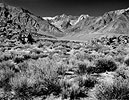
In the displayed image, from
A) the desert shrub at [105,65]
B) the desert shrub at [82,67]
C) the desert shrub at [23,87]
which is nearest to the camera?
the desert shrub at [23,87]

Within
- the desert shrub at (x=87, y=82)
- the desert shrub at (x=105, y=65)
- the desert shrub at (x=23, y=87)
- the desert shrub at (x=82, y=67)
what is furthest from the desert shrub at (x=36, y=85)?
the desert shrub at (x=105, y=65)

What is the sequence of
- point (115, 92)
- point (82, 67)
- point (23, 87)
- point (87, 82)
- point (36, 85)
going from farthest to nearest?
point (82, 67) < point (87, 82) < point (36, 85) < point (23, 87) < point (115, 92)

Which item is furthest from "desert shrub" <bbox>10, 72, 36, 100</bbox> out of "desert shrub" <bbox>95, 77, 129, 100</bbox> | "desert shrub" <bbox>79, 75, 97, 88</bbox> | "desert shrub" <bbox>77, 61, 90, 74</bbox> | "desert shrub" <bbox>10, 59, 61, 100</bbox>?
"desert shrub" <bbox>77, 61, 90, 74</bbox>

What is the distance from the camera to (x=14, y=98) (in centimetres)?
411

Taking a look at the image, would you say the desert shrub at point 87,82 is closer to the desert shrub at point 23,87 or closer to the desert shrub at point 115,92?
the desert shrub at point 115,92

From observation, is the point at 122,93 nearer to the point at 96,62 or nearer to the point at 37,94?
the point at 37,94

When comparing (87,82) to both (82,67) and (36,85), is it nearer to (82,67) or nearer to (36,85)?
(82,67)

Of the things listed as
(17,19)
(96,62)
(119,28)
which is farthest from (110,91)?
(17,19)

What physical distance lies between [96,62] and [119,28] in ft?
564

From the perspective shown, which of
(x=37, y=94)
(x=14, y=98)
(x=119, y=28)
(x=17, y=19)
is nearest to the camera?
(x=14, y=98)

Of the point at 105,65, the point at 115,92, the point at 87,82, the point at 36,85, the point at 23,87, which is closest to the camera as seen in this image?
the point at 115,92

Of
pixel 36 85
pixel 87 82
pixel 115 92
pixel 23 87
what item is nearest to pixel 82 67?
pixel 87 82

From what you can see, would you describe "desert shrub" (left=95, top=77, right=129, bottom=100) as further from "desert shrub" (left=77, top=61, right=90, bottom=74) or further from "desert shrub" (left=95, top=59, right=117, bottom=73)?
"desert shrub" (left=95, top=59, right=117, bottom=73)

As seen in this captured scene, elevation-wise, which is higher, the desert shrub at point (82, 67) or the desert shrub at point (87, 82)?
the desert shrub at point (82, 67)
